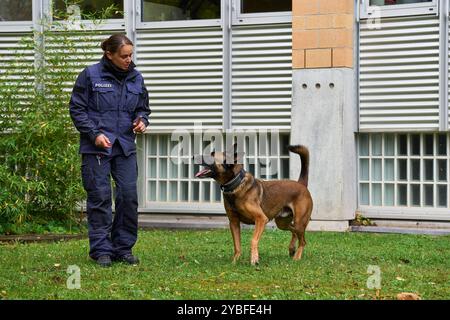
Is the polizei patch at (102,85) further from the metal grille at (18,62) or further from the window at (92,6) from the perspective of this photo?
the window at (92,6)

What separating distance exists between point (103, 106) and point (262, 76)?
477cm

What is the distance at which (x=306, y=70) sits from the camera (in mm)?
13656

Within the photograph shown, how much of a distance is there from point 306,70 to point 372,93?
918mm

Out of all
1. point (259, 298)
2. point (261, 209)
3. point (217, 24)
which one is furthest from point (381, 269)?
point (217, 24)

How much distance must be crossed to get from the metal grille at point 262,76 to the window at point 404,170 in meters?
1.24

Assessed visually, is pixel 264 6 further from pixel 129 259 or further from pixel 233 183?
pixel 129 259

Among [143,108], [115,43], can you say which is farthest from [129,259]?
[115,43]

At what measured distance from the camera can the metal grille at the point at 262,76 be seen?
45.8ft

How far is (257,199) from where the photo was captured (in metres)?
9.82

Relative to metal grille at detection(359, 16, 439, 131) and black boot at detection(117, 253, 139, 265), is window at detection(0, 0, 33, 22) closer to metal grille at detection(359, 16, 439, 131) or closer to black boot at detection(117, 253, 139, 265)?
metal grille at detection(359, 16, 439, 131)

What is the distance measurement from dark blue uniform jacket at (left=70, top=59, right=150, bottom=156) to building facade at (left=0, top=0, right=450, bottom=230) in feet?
13.7

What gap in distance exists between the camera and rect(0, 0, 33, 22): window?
49.3ft

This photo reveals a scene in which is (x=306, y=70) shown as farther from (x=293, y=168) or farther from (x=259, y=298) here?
(x=259, y=298)

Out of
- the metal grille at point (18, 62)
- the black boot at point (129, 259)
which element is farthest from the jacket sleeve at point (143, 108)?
the metal grille at point (18, 62)
